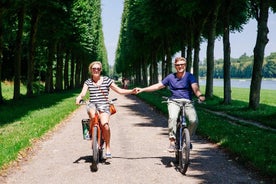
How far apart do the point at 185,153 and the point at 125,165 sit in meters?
1.38

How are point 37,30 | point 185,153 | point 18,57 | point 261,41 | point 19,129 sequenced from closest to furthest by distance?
point 185,153 < point 19,129 < point 261,41 < point 18,57 < point 37,30

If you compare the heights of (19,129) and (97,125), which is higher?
(97,125)

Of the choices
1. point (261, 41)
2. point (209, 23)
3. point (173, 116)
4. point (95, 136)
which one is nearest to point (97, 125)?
point (95, 136)

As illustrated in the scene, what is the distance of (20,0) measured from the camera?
21188mm

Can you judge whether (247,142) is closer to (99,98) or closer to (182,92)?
(182,92)

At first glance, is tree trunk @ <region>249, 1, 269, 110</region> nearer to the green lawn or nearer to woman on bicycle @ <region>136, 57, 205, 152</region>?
the green lawn

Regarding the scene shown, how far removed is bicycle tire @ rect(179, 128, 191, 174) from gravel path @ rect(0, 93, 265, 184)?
0.52ft

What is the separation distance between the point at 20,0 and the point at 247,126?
43.5 ft

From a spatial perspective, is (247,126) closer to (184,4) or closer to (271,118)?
(271,118)

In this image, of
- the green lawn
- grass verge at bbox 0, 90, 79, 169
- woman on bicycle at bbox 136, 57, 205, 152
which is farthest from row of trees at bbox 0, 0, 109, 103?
woman on bicycle at bbox 136, 57, 205, 152

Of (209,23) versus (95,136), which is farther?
(209,23)

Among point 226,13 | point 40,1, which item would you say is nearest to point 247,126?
point 226,13

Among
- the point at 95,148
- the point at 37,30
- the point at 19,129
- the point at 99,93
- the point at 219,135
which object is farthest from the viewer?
the point at 37,30

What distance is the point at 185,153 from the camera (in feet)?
24.8
